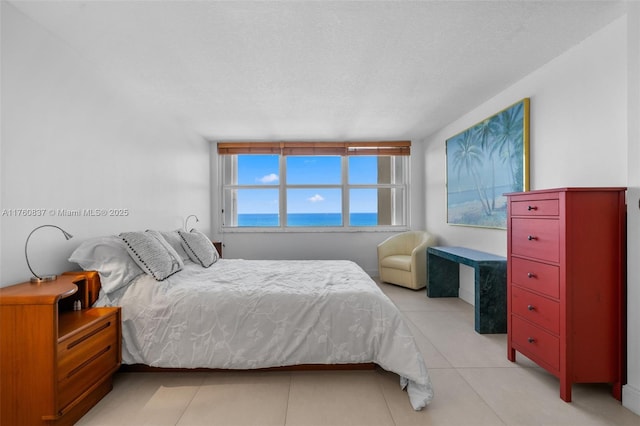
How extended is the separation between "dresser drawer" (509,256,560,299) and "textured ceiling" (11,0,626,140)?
1620mm

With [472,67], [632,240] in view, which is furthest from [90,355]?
[472,67]

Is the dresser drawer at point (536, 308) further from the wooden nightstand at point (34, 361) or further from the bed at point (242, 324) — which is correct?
the wooden nightstand at point (34, 361)

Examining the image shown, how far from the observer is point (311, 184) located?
17.3 feet

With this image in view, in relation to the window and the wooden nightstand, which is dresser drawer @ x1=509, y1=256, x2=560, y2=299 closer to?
the wooden nightstand

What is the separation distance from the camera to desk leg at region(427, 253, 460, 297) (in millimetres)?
4027

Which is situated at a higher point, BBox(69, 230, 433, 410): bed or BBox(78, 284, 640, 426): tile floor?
BBox(69, 230, 433, 410): bed

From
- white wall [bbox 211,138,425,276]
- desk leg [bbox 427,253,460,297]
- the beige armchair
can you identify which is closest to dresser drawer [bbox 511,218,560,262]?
desk leg [bbox 427,253,460,297]

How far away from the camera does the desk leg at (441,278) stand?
13.2 ft

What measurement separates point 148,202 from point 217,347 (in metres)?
2.00

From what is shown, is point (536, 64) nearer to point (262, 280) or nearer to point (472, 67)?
point (472, 67)

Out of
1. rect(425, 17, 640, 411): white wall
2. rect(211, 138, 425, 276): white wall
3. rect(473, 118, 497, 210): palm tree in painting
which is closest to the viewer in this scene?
rect(425, 17, 640, 411): white wall

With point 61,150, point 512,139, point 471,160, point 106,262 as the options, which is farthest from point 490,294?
point 61,150

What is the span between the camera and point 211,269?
9.61 ft

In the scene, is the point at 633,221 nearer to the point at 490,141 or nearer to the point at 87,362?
the point at 490,141
